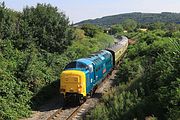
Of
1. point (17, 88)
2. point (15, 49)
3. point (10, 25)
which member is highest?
point (10, 25)

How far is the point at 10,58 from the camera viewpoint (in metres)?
25.2

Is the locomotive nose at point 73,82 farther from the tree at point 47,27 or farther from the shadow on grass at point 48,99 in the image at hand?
the tree at point 47,27

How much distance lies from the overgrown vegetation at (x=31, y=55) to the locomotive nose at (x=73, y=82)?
2366mm

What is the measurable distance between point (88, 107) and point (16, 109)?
436cm

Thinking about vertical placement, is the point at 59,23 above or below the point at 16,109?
above

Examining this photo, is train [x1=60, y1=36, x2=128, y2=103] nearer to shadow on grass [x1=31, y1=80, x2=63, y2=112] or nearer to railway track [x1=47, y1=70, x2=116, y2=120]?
railway track [x1=47, y1=70, x2=116, y2=120]

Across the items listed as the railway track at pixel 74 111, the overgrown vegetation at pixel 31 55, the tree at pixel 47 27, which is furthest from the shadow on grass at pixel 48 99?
the tree at pixel 47 27

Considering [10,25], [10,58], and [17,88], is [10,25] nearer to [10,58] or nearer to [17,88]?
[10,58]

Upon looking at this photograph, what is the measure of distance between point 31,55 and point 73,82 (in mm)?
3856

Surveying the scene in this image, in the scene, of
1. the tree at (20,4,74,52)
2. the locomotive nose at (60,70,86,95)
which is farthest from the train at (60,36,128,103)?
the tree at (20,4,74,52)

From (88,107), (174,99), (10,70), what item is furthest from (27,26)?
(174,99)

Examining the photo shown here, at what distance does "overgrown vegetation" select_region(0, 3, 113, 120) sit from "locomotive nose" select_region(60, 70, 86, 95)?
2366mm

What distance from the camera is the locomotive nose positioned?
2147 centimetres

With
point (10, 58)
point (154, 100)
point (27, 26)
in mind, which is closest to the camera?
point (154, 100)
